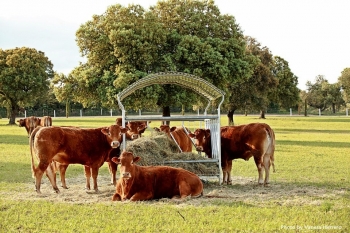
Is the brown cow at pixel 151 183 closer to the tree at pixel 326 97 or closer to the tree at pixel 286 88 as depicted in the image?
the tree at pixel 286 88

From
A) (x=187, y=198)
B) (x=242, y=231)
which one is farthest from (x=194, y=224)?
(x=187, y=198)

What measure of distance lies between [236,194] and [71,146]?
363 cm

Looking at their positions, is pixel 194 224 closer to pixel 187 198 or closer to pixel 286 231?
pixel 286 231

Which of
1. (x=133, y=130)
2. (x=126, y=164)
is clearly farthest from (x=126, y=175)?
(x=133, y=130)

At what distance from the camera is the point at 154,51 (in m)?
26.8

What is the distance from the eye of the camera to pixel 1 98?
5091cm

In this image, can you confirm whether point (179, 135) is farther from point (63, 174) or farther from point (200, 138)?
point (63, 174)

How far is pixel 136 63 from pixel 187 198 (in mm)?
18637

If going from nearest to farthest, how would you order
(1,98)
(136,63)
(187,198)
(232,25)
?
(187,198), (136,63), (232,25), (1,98)

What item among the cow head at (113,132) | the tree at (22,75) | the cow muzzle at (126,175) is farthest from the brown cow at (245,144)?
the tree at (22,75)

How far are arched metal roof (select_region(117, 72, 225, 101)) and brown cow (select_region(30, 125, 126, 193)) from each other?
1.02 meters

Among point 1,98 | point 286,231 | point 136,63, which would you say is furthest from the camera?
point 1,98

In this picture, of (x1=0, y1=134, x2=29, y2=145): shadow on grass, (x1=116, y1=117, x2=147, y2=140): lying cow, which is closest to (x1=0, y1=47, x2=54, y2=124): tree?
(x1=0, y1=134, x2=29, y2=145): shadow on grass

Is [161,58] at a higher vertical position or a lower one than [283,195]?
higher
